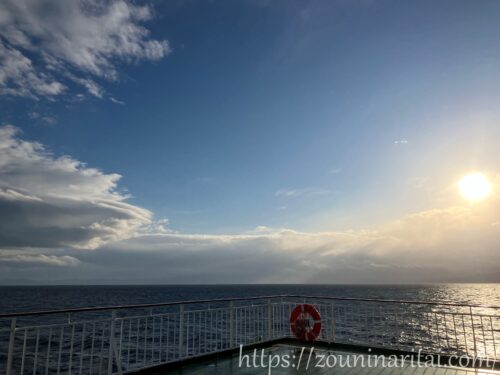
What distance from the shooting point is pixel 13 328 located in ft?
10.9

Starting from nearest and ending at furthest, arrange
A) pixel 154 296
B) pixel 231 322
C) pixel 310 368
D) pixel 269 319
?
pixel 310 368 < pixel 231 322 < pixel 269 319 < pixel 154 296

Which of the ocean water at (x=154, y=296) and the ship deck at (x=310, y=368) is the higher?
the ship deck at (x=310, y=368)

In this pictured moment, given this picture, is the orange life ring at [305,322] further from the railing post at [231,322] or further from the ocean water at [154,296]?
the ocean water at [154,296]

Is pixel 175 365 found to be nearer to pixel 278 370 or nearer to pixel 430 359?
pixel 278 370

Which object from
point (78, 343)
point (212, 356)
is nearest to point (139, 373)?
point (212, 356)

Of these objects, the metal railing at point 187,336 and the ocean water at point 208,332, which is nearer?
the metal railing at point 187,336

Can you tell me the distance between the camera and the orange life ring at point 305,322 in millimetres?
6641

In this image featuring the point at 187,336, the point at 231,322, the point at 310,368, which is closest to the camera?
the point at 310,368

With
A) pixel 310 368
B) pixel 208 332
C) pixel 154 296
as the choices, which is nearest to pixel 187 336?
pixel 310 368

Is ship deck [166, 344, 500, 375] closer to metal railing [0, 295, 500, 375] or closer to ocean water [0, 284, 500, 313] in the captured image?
metal railing [0, 295, 500, 375]

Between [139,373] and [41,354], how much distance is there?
15.3 meters

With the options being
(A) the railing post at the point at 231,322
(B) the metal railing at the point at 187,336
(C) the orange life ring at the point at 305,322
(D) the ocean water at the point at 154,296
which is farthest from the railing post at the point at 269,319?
(D) the ocean water at the point at 154,296

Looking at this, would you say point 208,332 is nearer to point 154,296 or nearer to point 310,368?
point 310,368

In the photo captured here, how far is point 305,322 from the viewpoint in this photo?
6.76 m
